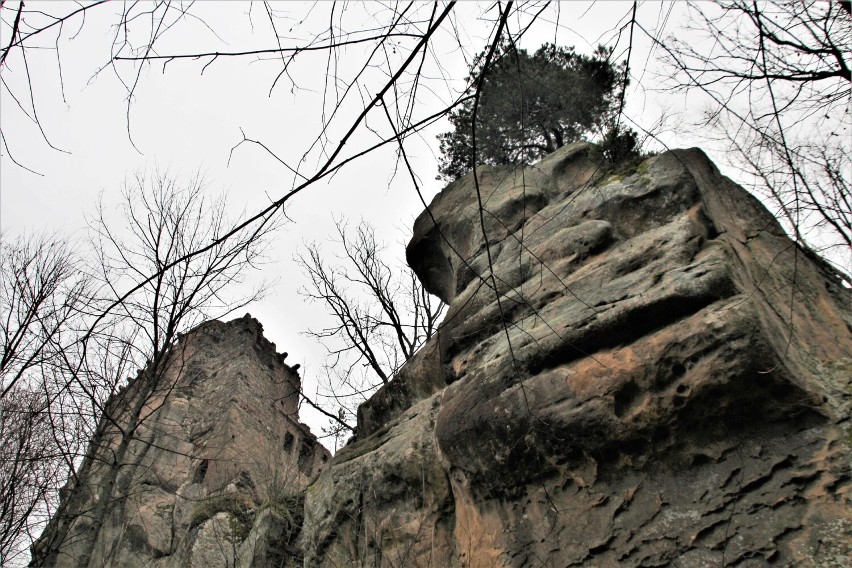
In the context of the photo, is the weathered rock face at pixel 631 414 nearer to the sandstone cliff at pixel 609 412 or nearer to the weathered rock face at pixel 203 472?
the sandstone cliff at pixel 609 412

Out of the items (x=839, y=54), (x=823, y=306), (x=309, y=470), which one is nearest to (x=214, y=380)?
(x=309, y=470)

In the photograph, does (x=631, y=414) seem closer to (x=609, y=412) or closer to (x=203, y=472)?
(x=609, y=412)

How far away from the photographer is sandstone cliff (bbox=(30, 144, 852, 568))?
11.9ft

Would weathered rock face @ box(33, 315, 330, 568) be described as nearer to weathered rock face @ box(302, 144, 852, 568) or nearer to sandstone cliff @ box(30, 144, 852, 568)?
sandstone cliff @ box(30, 144, 852, 568)

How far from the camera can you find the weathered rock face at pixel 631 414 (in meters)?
3.59

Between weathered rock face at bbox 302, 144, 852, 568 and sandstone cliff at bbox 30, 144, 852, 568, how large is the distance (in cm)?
1

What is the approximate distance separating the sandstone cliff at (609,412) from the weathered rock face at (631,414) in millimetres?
14

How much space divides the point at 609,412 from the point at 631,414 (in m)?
0.14

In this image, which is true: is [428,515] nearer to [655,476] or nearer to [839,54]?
[655,476]

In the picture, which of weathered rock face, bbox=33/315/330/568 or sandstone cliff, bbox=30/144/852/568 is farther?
weathered rock face, bbox=33/315/330/568

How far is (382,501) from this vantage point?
569 centimetres

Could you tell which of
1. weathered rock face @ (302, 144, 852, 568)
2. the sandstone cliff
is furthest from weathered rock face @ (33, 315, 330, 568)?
weathered rock face @ (302, 144, 852, 568)

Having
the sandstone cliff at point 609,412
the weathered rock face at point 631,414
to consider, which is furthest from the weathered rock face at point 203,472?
the weathered rock face at point 631,414

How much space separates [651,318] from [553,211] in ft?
9.26
